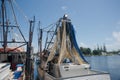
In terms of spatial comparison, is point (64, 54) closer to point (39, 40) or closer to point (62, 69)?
point (62, 69)

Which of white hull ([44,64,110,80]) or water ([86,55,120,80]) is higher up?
white hull ([44,64,110,80])

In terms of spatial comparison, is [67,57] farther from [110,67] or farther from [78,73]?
[110,67]

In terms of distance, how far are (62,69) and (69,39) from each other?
5.97 m

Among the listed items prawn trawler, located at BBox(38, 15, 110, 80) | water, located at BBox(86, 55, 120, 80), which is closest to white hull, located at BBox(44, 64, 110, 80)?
prawn trawler, located at BBox(38, 15, 110, 80)

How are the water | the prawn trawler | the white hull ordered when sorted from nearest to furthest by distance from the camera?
the white hull
the prawn trawler
the water

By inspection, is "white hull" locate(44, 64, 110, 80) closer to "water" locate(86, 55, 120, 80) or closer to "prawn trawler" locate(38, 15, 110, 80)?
"prawn trawler" locate(38, 15, 110, 80)

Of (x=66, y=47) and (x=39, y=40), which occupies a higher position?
(x=39, y=40)

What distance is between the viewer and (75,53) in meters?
20.4

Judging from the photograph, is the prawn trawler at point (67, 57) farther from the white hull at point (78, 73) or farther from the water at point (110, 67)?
the water at point (110, 67)

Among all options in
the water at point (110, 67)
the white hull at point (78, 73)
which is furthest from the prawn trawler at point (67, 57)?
the water at point (110, 67)

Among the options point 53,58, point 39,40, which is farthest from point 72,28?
point 39,40

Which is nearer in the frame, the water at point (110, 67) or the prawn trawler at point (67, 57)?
the prawn trawler at point (67, 57)

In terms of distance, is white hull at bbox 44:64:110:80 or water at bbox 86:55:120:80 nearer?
white hull at bbox 44:64:110:80

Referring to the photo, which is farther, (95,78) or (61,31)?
(61,31)
